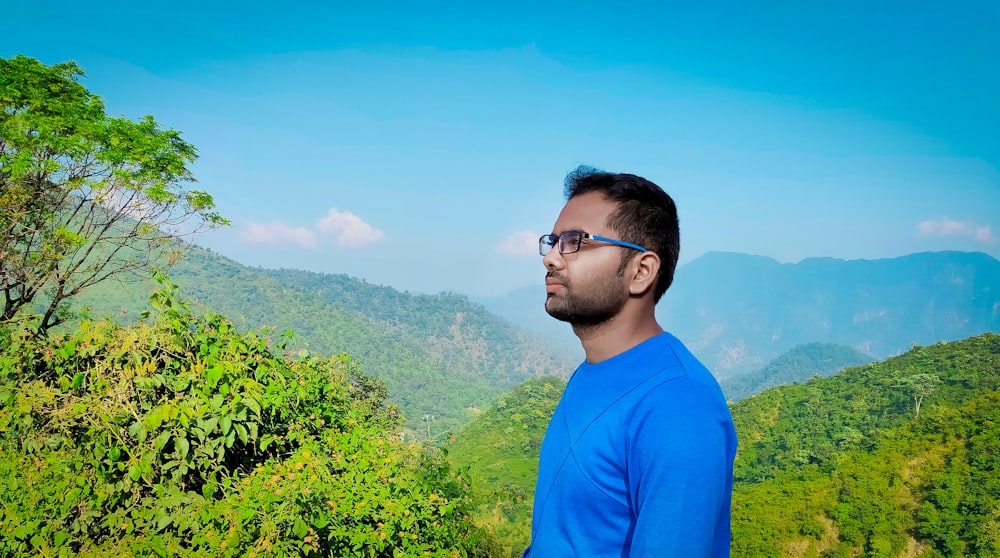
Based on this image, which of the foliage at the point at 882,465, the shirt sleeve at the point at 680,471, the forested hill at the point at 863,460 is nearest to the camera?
the shirt sleeve at the point at 680,471

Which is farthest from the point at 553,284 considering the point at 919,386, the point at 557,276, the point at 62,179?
the point at 919,386

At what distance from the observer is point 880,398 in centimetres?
3041

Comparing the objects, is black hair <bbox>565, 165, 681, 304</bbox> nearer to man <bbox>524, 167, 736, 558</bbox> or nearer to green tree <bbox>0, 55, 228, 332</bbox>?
man <bbox>524, 167, 736, 558</bbox>

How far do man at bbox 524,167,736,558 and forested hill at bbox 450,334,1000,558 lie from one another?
46.9ft

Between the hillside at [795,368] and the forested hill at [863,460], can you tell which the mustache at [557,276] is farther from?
the hillside at [795,368]

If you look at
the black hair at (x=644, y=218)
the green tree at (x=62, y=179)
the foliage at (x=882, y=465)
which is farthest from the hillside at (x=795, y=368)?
the black hair at (x=644, y=218)

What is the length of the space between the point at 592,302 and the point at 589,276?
0.17ft

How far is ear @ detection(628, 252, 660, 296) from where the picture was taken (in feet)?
3.60

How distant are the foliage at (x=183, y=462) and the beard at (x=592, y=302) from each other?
229 centimetres

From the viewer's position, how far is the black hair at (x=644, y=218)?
1111mm

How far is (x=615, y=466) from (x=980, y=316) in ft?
795

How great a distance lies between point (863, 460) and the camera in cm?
2442

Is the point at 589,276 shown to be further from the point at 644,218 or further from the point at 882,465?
the point at 882,465

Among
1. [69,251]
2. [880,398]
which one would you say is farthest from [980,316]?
[69,251]
